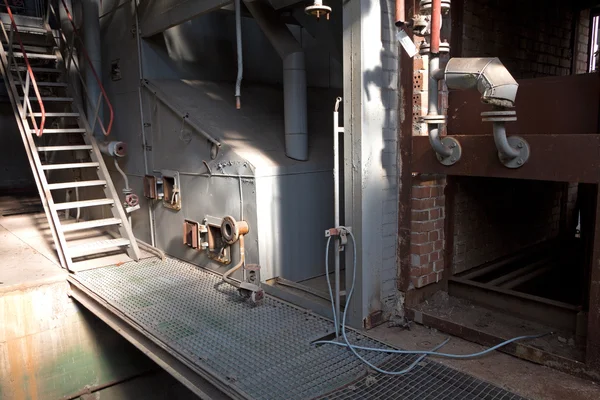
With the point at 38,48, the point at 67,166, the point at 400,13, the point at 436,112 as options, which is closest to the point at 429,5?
the point at 400,13

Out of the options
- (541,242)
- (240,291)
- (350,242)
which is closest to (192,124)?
(240,291)

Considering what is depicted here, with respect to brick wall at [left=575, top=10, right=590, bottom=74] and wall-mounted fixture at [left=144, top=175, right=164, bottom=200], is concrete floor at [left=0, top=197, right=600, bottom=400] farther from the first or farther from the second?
brick wall at [left=575, top=10, right=590, bottom=74]

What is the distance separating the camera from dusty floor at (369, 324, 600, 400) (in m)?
2.34

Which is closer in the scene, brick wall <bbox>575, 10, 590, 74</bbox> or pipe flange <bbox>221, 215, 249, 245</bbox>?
pipe flange <bbox>221, 215, 249, 245</bbox>

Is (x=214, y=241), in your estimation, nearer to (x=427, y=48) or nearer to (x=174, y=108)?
(x=174, y=108)

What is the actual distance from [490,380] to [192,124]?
3243mm

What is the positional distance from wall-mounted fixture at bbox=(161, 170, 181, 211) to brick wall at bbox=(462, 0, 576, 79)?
117 inches

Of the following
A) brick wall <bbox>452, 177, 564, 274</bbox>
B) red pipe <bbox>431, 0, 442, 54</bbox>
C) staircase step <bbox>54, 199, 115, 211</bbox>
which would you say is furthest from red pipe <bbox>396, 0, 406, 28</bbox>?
staircase step <bbox>54, 199, 115, 211</bbox>

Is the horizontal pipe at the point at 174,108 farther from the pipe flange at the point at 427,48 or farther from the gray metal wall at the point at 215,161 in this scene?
the pipe flange at the point at 427,48

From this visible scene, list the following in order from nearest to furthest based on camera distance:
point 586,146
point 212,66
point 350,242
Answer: point 586,146 → point 350,242 → point 212,66

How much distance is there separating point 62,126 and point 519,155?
20.4 feet

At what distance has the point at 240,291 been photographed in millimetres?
3777

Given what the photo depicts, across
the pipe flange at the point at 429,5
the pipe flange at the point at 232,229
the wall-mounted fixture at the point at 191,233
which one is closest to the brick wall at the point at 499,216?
the pipe flange at the point at 429,5

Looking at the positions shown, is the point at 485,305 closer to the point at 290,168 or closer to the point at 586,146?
the point at 586,146
